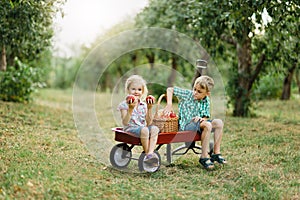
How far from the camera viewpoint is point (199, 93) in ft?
18.1

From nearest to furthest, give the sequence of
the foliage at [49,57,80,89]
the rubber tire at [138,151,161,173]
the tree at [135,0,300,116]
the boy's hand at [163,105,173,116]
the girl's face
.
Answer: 1. the rubber tire at [138,151,161,173]
2. the girl's face
3. the boy's hand at [163,105,173,116]
4. the tree at [135,0,300,116]
5. the foliage at [49,57,80,89]

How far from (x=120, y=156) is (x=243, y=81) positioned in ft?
20.0

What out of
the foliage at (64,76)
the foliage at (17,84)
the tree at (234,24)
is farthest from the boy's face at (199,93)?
the foliage at (64,76)

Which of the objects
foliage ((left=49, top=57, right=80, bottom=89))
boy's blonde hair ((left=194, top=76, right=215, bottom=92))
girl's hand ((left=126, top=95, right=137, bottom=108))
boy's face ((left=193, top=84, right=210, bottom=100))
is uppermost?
foliage ((left=49, top=57, right=80, bottom=89))

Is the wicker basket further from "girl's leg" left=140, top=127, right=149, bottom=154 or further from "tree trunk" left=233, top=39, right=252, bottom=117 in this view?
"tree trunk" left=233, top=39, right=252, bottom=117

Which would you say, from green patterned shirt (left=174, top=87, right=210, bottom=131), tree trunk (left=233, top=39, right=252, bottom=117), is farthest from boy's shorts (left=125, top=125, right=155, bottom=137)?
tree trunk (left=233, top=39, right=252, bottom=117)

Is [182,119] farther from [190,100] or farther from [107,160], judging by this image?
[107,160]

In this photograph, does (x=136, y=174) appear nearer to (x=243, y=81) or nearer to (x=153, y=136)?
(x=153, y=136)

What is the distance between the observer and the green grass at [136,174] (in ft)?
13.8

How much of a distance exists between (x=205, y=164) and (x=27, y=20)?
4653 millimetres

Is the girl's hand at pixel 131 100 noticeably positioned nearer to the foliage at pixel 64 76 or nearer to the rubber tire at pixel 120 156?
the rubber tire at pixel 120 156

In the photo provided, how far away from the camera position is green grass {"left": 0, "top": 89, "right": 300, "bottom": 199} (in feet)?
13.8

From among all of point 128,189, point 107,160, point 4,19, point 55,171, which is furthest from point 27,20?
point 128,189

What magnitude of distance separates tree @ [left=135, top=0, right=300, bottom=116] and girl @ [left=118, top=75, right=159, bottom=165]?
2.35m
